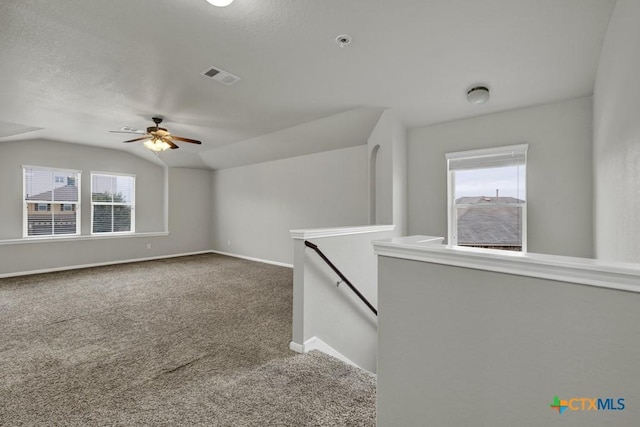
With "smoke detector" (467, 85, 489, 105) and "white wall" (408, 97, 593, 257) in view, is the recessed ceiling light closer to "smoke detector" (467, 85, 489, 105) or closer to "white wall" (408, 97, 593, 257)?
"smoke detector" (467, 85, 489, 105)

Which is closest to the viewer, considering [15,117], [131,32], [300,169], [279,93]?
[131,32]

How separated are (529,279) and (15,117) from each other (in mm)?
6947

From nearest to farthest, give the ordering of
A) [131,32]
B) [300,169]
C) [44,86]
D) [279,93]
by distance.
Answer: [131,32] < [44,86] < [279,93] < [300,169]

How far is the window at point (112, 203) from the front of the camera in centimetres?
693

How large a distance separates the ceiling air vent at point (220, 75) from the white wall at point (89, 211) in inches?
218

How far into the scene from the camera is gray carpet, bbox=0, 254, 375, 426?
184cm

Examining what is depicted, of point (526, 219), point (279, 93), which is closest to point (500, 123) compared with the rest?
point (526, 219)

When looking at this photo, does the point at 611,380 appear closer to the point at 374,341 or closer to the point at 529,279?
the point at 529,279

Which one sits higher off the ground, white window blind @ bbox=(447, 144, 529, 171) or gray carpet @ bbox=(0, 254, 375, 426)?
white window blind @ bbox=(447, 144, 529, 171)

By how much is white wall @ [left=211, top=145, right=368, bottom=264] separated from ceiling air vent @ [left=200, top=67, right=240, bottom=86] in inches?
111

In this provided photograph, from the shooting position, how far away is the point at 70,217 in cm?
655

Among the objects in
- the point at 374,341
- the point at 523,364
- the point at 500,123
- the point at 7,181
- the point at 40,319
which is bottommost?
the point at 374,341

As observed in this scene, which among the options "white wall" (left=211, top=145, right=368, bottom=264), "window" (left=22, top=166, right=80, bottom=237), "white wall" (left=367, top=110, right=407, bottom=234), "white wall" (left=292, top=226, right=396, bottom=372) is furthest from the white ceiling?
"window" (left=22, top=166, right=80, bottom=237)

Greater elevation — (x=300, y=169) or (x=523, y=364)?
(x=300, y=169)
